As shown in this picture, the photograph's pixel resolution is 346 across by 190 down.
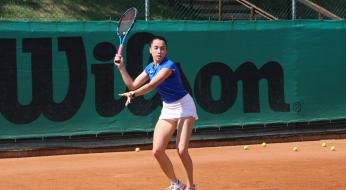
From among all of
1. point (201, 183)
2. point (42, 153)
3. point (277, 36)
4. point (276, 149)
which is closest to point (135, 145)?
point (42, 153)

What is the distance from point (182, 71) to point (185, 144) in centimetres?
563

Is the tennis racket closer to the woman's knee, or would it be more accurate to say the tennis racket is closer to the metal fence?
the woman's knee

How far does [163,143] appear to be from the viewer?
7941 millimetres

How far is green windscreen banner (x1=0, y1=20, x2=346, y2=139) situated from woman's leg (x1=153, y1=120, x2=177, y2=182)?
496 cm

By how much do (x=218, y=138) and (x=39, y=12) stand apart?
22.5 ft

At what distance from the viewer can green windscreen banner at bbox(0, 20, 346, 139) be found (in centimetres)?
1248

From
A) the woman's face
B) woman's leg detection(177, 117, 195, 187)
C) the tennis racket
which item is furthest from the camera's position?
the tennis racket

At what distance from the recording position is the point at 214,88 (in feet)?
45.1

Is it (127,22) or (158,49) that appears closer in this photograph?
(158,49)

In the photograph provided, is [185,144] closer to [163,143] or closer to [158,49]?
[163,143]

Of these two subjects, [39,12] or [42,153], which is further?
[39,12]

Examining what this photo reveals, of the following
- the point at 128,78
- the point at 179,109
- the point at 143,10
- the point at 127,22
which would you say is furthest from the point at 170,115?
the point at 143,10

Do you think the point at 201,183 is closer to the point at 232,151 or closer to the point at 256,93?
the point at 232,151

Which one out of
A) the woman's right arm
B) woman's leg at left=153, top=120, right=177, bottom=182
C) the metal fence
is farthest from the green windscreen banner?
woman's leg at left=153, top=120, right=177, bottom=182
